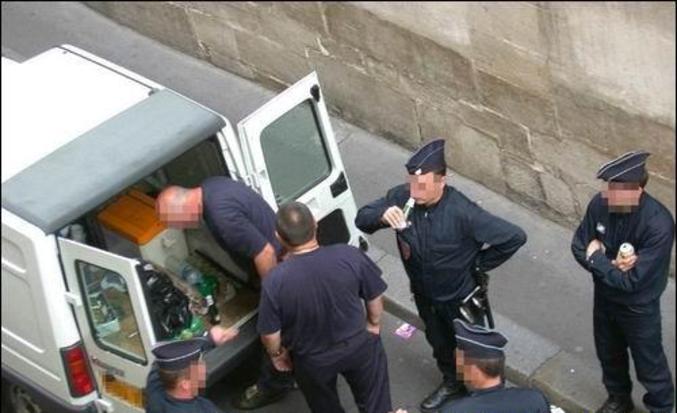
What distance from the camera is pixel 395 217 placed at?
6684 mm

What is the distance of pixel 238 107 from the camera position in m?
10.1

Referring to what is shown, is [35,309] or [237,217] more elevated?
[237,217]

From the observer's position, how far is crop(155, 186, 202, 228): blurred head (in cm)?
685

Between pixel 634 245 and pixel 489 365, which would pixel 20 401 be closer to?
pixel 489 365

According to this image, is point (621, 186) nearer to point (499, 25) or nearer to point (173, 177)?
point (499, 25)

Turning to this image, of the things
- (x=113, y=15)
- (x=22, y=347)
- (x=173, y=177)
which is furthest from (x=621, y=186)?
(x=113, y=15)

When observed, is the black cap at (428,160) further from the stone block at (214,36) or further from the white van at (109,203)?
the stone block at (214,36)

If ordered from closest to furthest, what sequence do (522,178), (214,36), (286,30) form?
(522,178)
(286,30)
(214,36)

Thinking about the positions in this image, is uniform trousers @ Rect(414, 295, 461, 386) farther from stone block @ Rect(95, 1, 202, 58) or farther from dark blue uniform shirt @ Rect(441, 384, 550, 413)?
stone block @ Rect(95, 1, 202, 58)

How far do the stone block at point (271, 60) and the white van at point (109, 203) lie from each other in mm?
2245

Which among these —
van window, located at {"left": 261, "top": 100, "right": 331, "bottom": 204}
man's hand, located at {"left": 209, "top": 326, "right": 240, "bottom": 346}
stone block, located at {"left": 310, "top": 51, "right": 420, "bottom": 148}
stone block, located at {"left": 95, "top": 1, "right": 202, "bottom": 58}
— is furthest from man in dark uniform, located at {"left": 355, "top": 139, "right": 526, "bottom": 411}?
stone block, located at {"left": 95, "top": 1, "right": 202, "bottom": 58}

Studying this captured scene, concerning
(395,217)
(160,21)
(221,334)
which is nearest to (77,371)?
(221,334)

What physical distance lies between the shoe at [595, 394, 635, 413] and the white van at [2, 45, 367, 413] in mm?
1701

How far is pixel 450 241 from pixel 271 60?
12.1 ft
